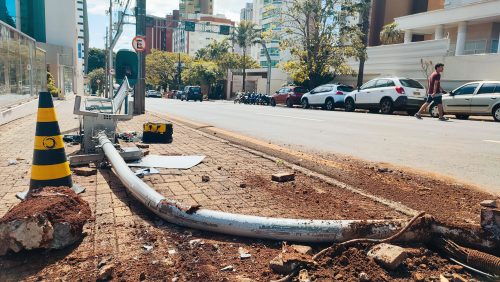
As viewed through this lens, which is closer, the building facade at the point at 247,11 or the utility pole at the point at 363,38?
the utility pole at the point at 363,38

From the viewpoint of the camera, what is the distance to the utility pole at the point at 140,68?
14.0 metres

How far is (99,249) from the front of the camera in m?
2.74

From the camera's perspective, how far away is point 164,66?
79625 mm

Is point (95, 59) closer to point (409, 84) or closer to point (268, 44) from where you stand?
point (268, 44)

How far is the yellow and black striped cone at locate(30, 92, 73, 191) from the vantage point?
3.79 meters

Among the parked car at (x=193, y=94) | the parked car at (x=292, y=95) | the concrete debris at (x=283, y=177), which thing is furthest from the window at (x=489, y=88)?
the parked car at (x=193, y=94)

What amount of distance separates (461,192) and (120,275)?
11.7ft

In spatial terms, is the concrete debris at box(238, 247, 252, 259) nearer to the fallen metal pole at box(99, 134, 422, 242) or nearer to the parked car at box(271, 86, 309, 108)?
the fallen metal pole at box(99, 134, 422, 242)

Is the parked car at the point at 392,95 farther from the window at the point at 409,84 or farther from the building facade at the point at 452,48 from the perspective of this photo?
the building facade at the point at 452,48

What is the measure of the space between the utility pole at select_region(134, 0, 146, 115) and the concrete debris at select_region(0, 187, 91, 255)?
11.3 m

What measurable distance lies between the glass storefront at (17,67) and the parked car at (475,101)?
14.4 meters

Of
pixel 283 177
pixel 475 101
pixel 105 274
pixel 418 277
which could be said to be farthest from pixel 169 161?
pixel 475 101

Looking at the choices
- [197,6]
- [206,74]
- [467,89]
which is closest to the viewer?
[467,89]

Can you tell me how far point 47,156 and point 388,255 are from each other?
3194mm
